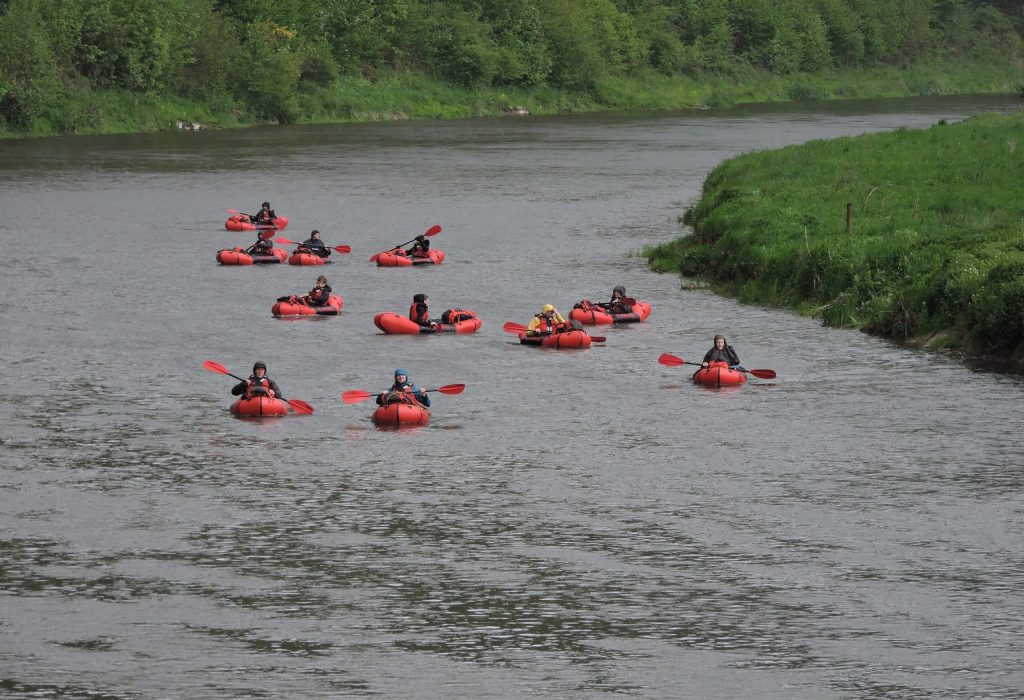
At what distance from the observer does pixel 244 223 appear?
54438 millimetres

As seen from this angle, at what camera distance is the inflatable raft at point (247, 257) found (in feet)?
155

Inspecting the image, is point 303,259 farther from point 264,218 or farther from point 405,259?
point 264,218

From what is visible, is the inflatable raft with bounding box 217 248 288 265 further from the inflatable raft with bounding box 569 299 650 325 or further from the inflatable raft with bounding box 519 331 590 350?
the inflatable raft with bounding box 519 331 590 350

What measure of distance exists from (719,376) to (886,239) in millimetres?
11384

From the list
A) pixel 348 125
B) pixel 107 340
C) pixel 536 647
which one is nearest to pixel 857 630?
pixel 536 647

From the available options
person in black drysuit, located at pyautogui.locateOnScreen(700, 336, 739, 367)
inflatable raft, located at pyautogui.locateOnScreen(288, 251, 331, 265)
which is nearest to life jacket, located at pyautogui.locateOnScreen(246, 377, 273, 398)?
person in black drysuit, located at pyautogui.locateOnScreen(700, 336, 739, 367)

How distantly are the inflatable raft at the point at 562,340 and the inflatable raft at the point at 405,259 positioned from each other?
39.5ft

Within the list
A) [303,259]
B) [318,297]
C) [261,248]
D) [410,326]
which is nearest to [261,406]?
[410,326]

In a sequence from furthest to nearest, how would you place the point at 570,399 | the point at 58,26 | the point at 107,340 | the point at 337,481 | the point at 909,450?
1. the point at 58,26
2. the point at 107,340
3. the point at 570,399
4. the point at 909,450
5. the point at 337,481

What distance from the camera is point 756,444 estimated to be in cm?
2739

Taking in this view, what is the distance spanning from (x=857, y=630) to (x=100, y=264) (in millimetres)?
32562

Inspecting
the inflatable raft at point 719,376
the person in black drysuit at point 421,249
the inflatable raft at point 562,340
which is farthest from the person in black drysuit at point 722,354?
the person in black drysuit at point 421,249

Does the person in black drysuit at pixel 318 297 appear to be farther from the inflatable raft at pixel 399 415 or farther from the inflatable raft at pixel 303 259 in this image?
the inflatable raft at pixel 399 415

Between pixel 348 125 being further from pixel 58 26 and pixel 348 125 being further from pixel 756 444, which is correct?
pixel 756 444
